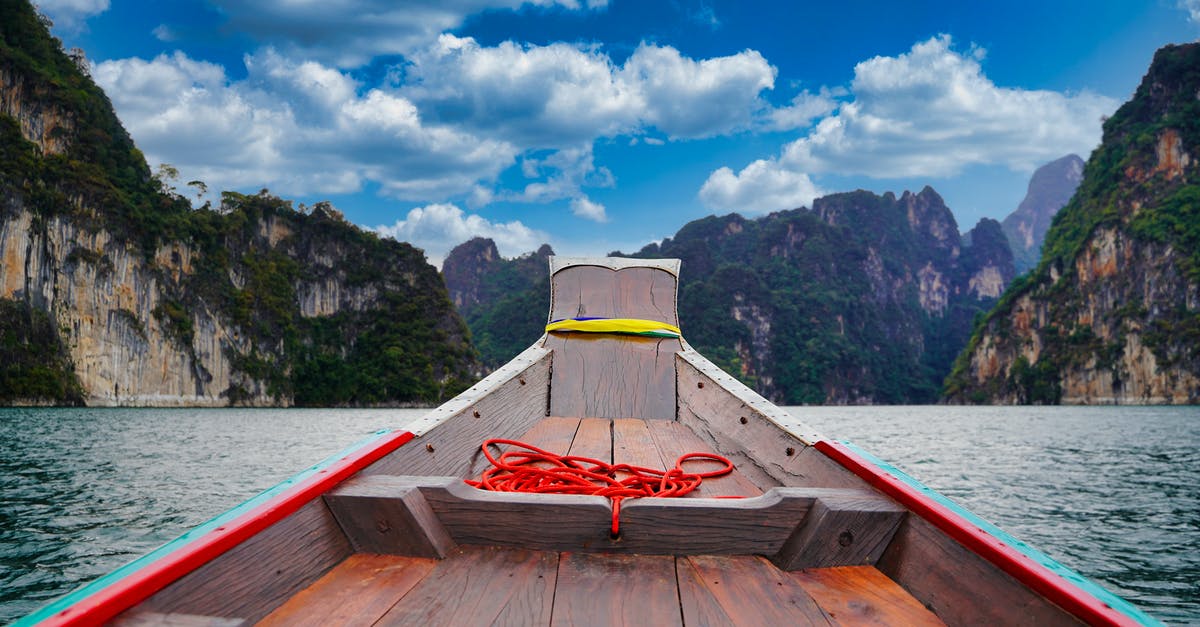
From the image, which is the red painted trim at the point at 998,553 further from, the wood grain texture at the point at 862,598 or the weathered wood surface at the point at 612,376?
the weathered wood surface at the point at 612,376

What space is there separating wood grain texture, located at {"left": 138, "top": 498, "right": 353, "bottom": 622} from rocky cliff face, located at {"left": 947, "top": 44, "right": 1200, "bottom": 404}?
73019mm

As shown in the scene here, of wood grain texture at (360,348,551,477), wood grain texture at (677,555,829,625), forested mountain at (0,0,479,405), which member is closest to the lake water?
wood grain texture at (360,348,551,477)

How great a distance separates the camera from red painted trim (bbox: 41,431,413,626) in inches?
39.4

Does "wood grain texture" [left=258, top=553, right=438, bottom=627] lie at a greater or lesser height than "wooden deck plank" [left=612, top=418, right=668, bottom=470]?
lesser

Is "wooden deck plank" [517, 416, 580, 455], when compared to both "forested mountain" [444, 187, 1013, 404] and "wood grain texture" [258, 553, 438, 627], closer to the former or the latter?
"wood grain texture" [258, 553, 438, 627]

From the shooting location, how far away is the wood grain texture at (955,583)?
1.21 meters

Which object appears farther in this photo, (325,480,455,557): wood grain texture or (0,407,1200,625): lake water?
(0,407,1200,625): lake water

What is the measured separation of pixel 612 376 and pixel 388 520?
246 cm

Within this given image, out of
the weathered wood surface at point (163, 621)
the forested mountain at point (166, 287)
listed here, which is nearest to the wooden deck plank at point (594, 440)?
the weathered wood surface at point (163, 621)

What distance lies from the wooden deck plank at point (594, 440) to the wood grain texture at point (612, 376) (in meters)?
0.16

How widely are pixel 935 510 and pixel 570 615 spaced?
2.58 ft

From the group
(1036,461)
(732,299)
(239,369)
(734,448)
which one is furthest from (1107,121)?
(734,448)

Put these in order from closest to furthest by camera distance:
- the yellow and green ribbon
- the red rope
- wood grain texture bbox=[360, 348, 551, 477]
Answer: the red rope → wood grain texture bbox=[360, 348, 551, 477] → the yellow and green ribbon

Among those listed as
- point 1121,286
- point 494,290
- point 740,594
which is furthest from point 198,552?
point 494,290
